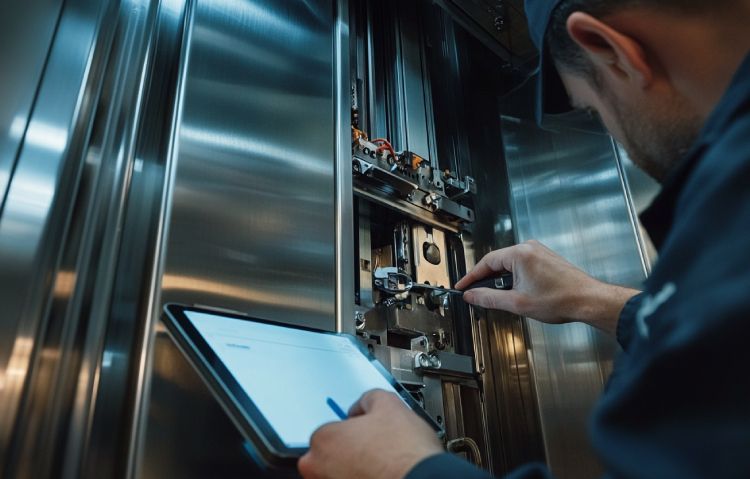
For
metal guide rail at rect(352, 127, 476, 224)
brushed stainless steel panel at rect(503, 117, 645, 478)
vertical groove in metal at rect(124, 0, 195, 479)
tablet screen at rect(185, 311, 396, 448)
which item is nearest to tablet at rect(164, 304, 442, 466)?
tablet screen at rect(185, 311, 396, 448)

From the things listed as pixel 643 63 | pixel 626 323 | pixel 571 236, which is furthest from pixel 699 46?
pixel 571 236

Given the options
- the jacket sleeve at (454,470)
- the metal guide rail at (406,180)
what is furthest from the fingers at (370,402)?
the metal guide rail at (406,180)

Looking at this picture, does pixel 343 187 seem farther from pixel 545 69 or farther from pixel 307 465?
pixel 307 465

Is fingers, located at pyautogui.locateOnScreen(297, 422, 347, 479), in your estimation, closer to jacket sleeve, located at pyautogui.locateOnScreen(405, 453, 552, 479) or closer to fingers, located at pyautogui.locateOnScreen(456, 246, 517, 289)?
jacket sleeve, located at pyautogui.locateOnScreen(405, 453, 552, 479)

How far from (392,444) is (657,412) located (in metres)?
Answer: 0.28

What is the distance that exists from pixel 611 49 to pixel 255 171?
2.25 ft

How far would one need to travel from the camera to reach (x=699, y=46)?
0.52 metres

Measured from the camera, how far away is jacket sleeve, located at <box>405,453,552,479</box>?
0.44 meters

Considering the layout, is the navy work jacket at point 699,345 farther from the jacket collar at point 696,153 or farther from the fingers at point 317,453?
the fingers at point 317,453

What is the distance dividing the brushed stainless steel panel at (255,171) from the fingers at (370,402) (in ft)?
1.08

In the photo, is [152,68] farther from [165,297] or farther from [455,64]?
[455,64]

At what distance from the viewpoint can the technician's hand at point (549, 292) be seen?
39.9 inches

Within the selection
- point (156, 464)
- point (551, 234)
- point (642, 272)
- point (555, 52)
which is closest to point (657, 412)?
point (555, 52)

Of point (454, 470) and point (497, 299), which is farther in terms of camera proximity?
point (497, 299)
